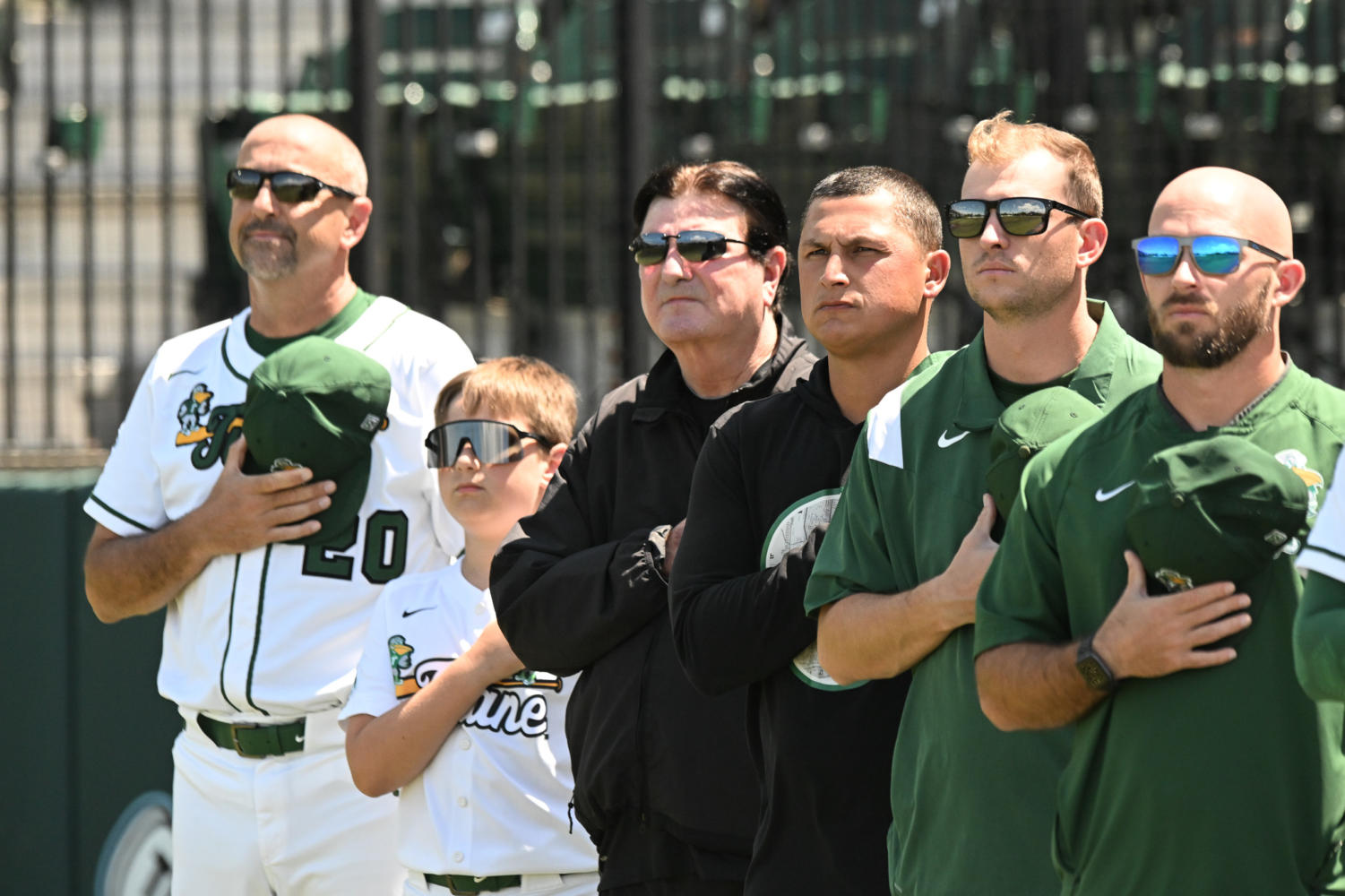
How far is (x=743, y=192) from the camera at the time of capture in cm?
346

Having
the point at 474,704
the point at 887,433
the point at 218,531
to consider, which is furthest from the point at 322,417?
the point at 887,433

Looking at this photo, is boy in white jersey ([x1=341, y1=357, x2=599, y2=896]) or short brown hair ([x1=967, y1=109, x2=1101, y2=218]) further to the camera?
boy in white jersey ([x1=341, y1=357, x2=599, y2=896])

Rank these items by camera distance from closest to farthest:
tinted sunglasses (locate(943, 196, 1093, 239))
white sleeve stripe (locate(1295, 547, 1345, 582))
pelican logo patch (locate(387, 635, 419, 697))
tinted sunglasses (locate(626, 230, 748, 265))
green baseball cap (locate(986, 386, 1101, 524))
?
1. white sleeve stripe (locate(1295, 547, 1345, 582))
2. green baseball cap (locate(986, 386, 1101, 524))
3. tinted sunglasses (locate(943, 196, 1093, 239))
4. tinted sunglasses (locate(626, 230, 748, 265))
5. pelican logo patch (locate(387, 635, 419, 697))

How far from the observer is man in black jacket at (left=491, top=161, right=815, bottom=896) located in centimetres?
313

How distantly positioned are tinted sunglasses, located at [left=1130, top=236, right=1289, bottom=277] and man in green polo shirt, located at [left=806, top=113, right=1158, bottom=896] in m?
0.34

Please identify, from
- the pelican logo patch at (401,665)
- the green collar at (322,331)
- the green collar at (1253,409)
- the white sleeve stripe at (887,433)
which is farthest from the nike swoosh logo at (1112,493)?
the green collar at (322,331)

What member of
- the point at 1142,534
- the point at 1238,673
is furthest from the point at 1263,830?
the point at 1142,534

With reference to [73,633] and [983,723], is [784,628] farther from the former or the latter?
[73,633]

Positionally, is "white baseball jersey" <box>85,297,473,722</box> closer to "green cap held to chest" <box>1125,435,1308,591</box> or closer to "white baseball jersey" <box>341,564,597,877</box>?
"white baseball jersey" <box>341,564,597,877</box>

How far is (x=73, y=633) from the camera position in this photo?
17.2 ft

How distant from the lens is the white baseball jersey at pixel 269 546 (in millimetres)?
3842

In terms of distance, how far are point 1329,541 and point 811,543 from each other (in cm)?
94

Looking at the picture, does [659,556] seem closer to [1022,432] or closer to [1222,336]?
[1022,432]

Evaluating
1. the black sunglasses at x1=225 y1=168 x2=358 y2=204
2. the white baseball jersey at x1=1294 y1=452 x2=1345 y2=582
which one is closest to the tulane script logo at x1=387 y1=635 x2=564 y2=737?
the black sunglasses at x1=225 y1=168 x2=358 y2=204
